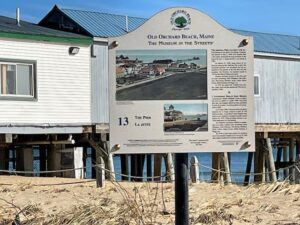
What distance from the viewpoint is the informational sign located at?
6.55 meters

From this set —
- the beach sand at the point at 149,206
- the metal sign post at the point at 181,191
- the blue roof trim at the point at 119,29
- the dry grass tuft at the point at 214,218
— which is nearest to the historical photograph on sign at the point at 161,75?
the metal sign post at the point at 181,191

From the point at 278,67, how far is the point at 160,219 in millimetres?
21052

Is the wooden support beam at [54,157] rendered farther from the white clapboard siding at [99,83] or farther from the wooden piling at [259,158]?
the wooden piling at [259,158]

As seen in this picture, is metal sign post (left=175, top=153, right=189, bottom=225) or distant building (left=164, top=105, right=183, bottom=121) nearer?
distant building (left=164, top=105, right=183, bottom=121)

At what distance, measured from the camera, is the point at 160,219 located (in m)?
8.55

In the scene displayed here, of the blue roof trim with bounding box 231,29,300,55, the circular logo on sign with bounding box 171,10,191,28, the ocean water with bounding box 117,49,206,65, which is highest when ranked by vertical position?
the blue roof trim with bounding box 231,29,300,55

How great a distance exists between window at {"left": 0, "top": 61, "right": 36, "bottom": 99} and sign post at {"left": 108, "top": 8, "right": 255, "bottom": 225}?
543 inches

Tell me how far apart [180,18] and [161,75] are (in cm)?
61

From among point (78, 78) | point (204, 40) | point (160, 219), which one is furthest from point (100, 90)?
point (204, 40)

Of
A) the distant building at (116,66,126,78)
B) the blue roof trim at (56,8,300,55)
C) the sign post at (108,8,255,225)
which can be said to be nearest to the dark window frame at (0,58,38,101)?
the blue roof trim at (56,8,300,55)

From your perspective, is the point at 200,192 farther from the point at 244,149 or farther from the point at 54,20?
the point at 54,20

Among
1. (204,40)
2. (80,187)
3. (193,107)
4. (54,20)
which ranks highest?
(54,20)

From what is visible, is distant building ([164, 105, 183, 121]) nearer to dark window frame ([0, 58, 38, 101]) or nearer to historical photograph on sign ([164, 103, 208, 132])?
historical photograph on sign ([164, 103, 208, 132])

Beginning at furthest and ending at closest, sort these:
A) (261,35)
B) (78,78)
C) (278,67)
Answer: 1. (261,35)
2. (278,67)
3. (78,78)
